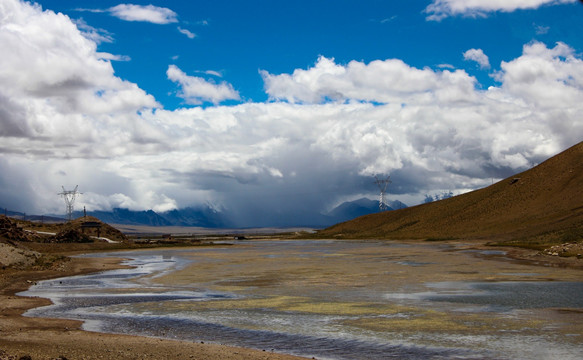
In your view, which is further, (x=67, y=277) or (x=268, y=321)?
(x=67, y=277)

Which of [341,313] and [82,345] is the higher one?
[82,345]

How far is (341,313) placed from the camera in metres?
29.4

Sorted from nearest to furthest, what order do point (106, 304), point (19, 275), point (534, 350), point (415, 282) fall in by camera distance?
1. point (534, 350)
2. point (106, 304)
3. point (415, 282)
4. point (19, 275)

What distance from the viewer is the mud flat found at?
69.0ft

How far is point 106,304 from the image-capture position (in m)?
34.2

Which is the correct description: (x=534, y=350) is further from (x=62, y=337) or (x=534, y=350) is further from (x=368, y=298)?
(x=62, y=337)

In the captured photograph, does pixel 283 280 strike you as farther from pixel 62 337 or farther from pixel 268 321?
pixel 62 337

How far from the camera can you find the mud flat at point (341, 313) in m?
21.0

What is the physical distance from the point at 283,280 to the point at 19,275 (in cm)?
2652

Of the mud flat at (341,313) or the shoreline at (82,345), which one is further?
the mud flat at (341,313)

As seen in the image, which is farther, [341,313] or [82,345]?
[341,313]

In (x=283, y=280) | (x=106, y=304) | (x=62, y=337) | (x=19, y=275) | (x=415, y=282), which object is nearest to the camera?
(x=62, y=337)

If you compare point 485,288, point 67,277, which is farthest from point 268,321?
point 67,277

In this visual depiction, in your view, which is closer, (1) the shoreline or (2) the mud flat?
(1) the shoreline
